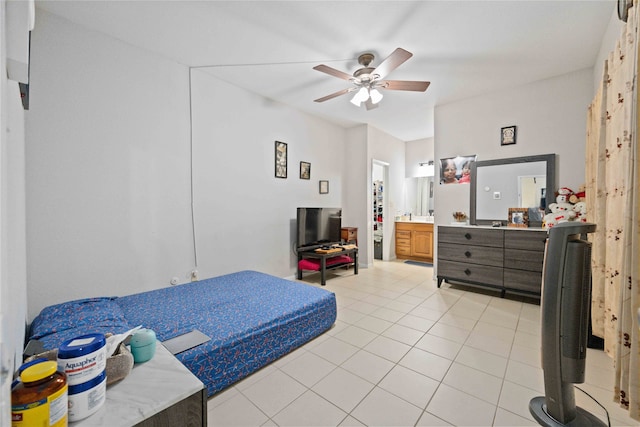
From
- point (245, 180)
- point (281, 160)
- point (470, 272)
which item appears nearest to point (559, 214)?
point (470, 272)

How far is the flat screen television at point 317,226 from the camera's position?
13.7ft

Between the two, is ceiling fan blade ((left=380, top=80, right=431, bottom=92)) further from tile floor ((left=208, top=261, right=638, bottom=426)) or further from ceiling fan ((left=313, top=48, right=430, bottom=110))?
tile floor ((left=208, top=261, right=638, bottom=426))

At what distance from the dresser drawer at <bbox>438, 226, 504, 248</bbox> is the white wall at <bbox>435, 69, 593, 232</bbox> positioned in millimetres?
483

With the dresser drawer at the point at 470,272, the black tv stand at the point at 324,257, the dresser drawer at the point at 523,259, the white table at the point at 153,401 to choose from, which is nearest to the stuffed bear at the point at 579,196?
the dresser drawer at the point at 523,259

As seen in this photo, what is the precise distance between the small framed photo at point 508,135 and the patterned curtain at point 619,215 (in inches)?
33.0

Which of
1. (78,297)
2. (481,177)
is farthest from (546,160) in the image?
(78,297)

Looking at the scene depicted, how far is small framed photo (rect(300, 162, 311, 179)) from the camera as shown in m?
4.40

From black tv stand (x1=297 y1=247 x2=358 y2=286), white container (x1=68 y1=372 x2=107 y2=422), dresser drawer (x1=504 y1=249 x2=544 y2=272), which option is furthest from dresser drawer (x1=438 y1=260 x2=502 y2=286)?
white container (x1=68 y1=372 x2=107 y2=422)

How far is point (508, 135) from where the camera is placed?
3.57 meters

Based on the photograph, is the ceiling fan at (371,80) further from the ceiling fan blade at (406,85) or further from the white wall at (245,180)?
the white wall at (245,180)

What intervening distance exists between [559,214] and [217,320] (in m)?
3.61

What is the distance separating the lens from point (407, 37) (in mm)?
2451

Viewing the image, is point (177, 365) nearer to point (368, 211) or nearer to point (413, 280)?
point (413, 280)

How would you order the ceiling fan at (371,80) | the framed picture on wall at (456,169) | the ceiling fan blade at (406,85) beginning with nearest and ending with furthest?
the ceiling fan at (371,80)
the ceiling fan blade at (406,85)
the framed picture on wall at (456,169)
